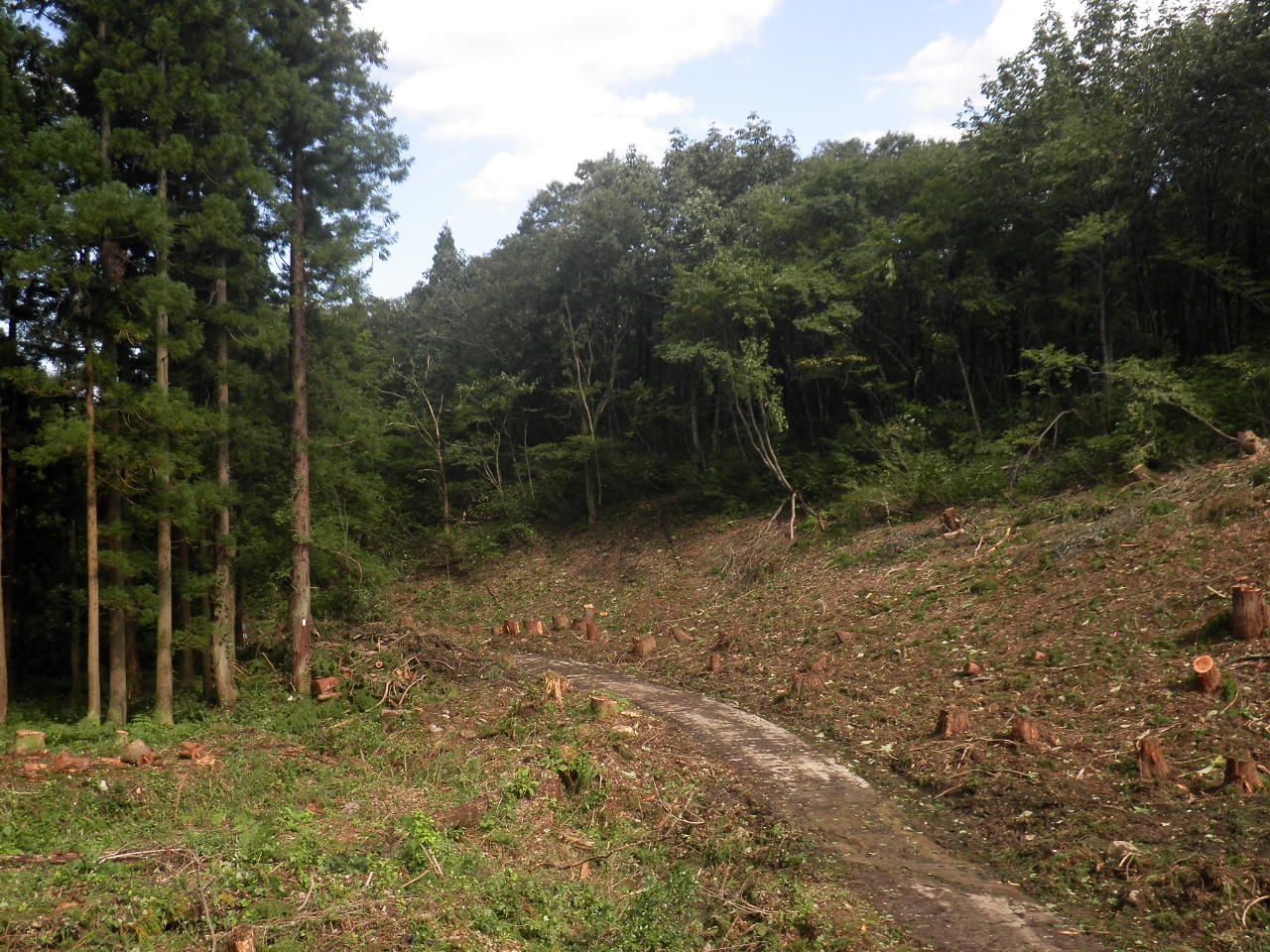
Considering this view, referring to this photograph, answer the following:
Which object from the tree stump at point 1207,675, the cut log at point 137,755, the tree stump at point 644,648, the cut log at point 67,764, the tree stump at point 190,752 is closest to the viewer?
the tree stump at point 1207,675

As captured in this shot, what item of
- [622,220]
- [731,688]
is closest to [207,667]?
[731,688]

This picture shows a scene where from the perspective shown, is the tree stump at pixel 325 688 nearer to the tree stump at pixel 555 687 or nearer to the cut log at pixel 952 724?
the tree stump at pixel 555 687

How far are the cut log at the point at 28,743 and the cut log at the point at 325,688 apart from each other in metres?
4.08

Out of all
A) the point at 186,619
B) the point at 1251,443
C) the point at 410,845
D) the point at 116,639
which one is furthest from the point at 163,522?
the point at 1251,443

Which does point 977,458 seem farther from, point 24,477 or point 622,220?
point 24,477

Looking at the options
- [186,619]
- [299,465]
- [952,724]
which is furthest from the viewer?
[186,619]

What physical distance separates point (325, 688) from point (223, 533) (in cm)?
282

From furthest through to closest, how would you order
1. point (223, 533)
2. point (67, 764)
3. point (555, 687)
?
point (223, 533), point (555, 687), point (67, 764)

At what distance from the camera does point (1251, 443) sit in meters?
12.8

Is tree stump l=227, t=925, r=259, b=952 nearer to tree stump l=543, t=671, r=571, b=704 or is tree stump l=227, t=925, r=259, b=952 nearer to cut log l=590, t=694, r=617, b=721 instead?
cut log l=590, t=694, r=617, b=721

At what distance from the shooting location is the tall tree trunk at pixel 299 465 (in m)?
13.7

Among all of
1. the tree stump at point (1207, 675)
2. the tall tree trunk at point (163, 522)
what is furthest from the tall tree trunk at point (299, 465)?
the tree stump at point (1207, 675)

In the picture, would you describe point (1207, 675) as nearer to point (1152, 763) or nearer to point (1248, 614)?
point (1248, 614)

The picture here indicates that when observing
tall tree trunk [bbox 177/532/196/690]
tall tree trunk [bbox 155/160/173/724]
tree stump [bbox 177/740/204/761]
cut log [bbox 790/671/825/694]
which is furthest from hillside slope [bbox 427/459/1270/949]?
tall tree trunk [bbox 155/160/173/724]
